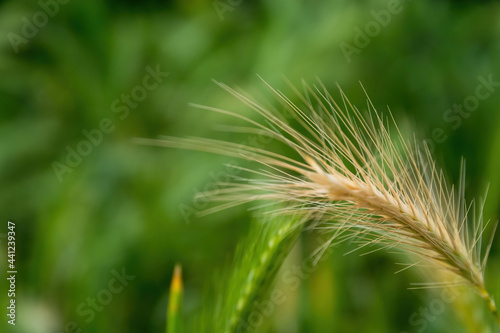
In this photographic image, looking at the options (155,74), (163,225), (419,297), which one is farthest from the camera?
(155,74)

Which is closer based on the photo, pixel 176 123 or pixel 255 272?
pixel 255 272

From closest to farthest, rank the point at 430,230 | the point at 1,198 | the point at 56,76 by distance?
the point at 430,230 → the point at 1,198 → the point at 56,76

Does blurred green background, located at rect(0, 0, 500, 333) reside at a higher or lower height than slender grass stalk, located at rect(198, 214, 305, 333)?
higher

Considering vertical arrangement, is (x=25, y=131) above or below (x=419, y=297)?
above

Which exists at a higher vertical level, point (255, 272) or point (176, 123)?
point (176, 123)

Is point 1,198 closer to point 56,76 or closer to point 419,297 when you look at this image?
point 56,76

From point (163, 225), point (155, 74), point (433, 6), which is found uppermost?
point (155, 74)

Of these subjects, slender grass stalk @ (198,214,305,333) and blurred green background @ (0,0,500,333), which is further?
blurred green background @ (0,0,500,333)

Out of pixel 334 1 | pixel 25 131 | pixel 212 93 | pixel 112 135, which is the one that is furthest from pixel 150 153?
pixel 334 1
